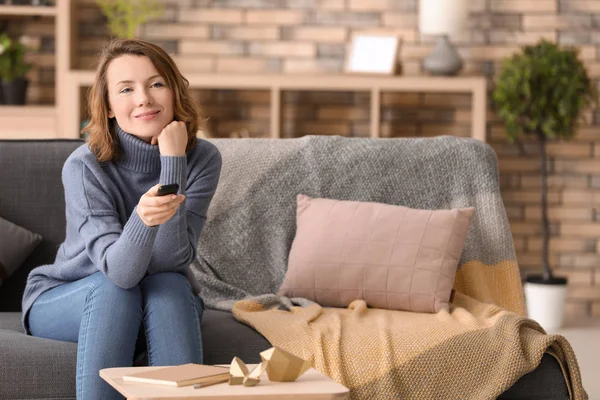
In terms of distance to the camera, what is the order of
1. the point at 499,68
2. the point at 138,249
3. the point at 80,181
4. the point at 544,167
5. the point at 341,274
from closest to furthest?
the point at 138,249 < the point at 80,181 < the point at 341,274 < the point at 544,167 < the point at 499,68

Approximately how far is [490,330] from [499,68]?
9.57 ft

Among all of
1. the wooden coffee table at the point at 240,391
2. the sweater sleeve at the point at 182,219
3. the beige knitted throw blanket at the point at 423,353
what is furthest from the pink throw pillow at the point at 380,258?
the wooden coffee table at the point at 240,391

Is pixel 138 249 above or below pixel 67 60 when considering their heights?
below

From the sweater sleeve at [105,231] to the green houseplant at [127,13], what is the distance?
104 inches

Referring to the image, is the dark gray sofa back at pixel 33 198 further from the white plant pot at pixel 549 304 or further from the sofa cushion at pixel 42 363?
the white plant pot at pixel 549 304

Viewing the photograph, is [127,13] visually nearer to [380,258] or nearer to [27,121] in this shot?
[27,121]

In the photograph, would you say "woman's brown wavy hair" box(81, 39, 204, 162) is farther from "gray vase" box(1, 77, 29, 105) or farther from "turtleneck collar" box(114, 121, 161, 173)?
"gray vase" box(1, 77, 29, 105)

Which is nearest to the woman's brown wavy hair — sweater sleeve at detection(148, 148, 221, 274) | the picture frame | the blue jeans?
sweater sleeve at detection(148, 148, 221, 274)

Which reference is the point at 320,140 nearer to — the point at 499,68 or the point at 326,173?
the point at 326,173

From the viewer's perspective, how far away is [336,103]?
16.6 feet

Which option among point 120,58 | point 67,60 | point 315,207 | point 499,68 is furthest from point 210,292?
point 499,68

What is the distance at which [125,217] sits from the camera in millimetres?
2367

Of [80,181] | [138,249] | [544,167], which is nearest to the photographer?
[138,249]

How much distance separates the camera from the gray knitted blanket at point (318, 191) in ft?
9.21
